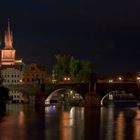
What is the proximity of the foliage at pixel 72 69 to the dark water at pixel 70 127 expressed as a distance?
3248 centimetres

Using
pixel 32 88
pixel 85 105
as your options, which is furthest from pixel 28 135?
pixel 32 88

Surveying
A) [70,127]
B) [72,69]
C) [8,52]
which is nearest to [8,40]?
[8,52]

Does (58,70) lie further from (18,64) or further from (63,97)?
(18,64)

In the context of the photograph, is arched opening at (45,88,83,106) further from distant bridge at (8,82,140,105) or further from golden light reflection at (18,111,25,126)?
golden light reflection at (18,111,25,126)

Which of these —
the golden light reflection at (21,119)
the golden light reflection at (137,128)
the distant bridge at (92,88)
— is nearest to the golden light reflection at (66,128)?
the golden light reflection at (21,119)

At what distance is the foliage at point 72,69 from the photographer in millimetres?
116250

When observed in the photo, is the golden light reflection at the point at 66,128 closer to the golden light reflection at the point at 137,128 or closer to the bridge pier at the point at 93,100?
the golden light reflection at the point at 137,128

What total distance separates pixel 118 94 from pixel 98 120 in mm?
106680

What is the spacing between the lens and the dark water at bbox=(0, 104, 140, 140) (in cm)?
5653

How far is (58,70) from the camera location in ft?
390

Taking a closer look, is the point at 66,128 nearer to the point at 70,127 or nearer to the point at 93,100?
the point at 70,127

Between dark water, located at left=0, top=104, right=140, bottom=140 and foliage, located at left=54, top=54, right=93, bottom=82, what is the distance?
107ft

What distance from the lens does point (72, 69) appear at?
11719 cm

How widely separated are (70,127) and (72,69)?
52.8 m
